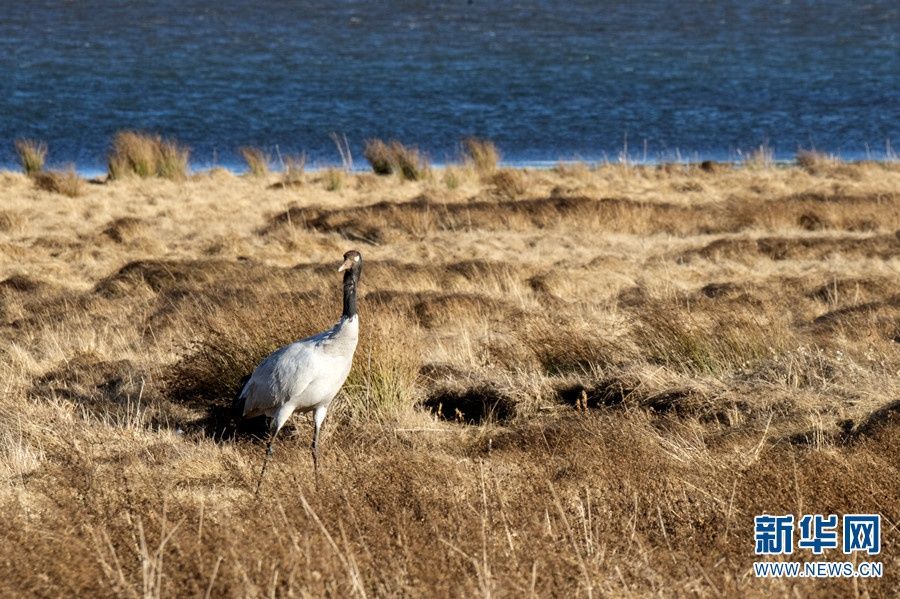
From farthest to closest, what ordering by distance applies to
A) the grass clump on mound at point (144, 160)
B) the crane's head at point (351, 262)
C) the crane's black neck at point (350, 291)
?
the grass clump on mound at point (144, 160) < the crane's head at point (351, 262) < the crane's black neck at point (350, 291)

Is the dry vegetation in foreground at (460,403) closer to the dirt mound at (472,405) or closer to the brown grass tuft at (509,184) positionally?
the dirt mound at (472,405)

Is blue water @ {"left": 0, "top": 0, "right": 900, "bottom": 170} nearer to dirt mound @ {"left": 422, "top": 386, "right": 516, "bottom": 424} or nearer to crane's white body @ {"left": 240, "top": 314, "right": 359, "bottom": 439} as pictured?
dirt mound @ {"left": 422, "top": 386, "right": 516, "bottom": 424}

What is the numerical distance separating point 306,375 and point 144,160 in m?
16.6

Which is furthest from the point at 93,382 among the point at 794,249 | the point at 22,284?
the point at 794,249

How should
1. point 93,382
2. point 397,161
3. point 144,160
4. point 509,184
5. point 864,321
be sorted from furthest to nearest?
point 397,161
point 144,160
point 509,184
point 864,321
point 93,382

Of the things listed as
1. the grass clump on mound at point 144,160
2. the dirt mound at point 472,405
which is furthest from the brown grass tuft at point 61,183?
the dirt mound at point 472,405

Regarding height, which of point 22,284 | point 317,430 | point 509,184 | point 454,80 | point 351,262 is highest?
point 351,262

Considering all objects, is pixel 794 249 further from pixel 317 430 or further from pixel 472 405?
pixel 317 430

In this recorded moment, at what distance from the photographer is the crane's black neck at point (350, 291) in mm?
6277

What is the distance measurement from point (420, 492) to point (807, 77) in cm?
4409

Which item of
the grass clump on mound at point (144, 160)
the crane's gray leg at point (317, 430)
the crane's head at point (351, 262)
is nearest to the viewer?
the crane's gray leg at point (317, 430)

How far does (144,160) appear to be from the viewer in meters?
21.8

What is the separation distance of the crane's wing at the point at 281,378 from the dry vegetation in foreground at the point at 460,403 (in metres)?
0.29

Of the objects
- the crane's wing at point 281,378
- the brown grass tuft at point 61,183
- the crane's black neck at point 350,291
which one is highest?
the crane's black neck at point 350,291
